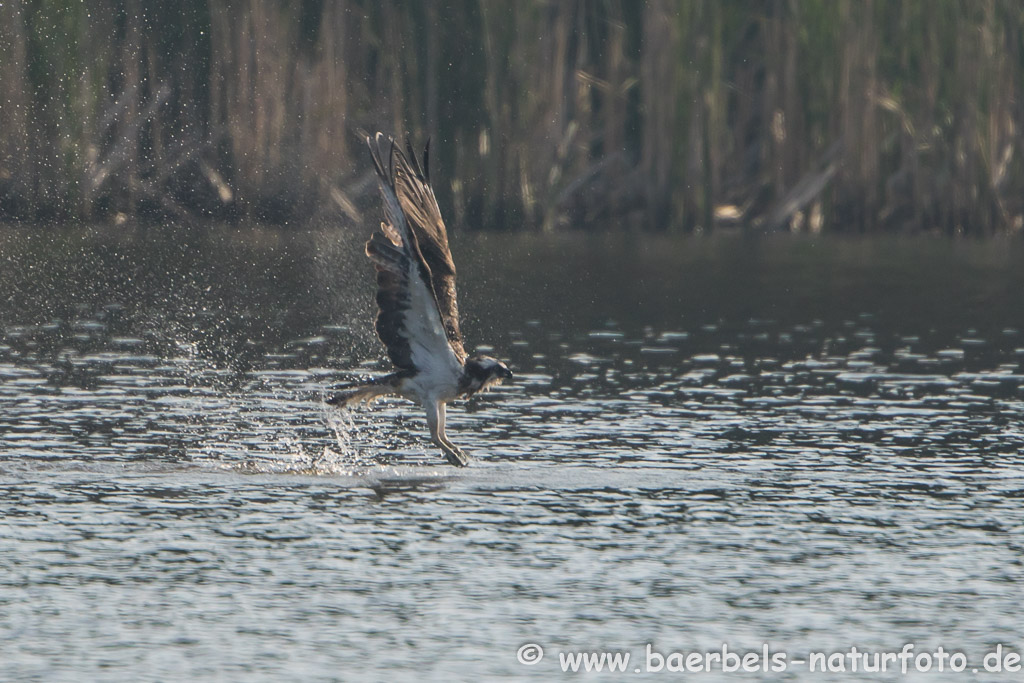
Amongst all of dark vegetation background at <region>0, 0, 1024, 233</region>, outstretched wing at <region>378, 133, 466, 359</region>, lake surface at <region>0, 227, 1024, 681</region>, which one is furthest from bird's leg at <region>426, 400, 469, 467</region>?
dark vegetation background at <region>0, 0, 1024, 233</region>

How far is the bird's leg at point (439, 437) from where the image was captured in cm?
1503

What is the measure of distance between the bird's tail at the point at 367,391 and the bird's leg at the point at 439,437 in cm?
34

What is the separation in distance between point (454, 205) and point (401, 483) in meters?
22.1

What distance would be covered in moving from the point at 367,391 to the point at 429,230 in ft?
4.59

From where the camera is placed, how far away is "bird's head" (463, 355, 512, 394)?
577 inches

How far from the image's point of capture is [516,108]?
119 feet

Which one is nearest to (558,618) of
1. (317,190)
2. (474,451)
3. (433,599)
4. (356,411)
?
(433,599)

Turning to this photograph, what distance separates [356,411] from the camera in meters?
18.4

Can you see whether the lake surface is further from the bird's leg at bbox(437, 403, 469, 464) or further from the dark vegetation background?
the dark vegetation background

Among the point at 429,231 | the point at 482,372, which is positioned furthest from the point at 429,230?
the point at 482,372

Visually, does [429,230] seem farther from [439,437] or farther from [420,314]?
[439,437]

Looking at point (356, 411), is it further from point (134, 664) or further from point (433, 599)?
point (134, 664)

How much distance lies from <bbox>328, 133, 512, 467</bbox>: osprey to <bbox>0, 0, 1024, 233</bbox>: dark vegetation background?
20855 millimetres

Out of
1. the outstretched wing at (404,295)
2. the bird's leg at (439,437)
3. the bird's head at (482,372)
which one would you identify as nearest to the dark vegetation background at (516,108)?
the bird's leg at (439,437)
